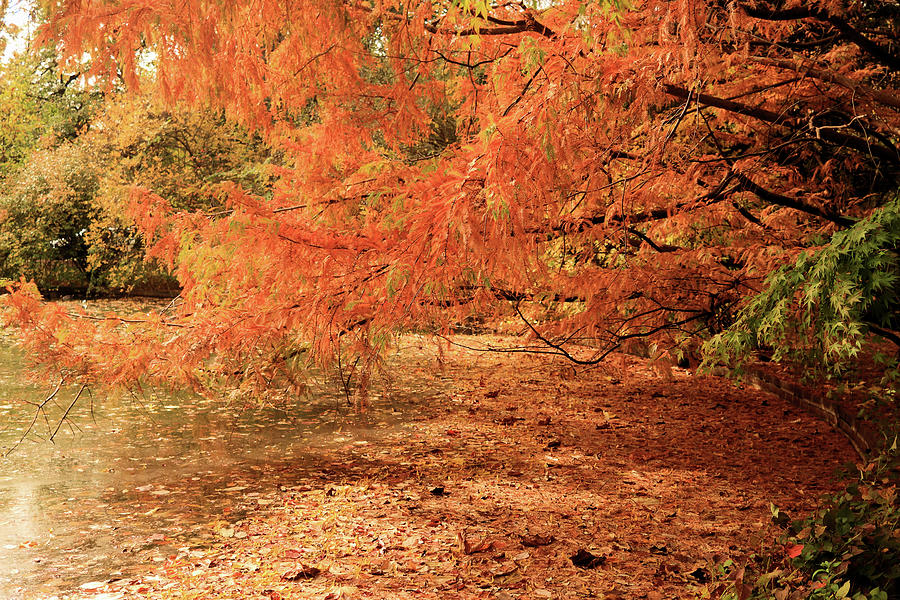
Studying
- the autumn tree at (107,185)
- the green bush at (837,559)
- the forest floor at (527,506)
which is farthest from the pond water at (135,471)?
the autumn tree at (107,185)

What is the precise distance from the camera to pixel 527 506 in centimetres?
552

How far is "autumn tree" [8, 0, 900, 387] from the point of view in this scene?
148 inches

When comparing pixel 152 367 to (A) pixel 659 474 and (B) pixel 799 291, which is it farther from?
(B) pixel 799 291

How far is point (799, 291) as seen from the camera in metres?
4.44

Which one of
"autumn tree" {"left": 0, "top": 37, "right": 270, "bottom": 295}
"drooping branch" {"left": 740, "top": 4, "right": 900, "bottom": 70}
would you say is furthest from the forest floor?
"autumn tree" {"left": 0, "top": 37, "right": 270, "bottom": 295}

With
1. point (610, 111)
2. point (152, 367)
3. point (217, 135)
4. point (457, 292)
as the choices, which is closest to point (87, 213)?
point (217, 135)

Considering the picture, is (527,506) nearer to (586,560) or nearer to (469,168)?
(586,560)

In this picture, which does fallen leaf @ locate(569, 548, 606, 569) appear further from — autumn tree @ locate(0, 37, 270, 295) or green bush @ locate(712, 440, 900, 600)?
autumn tree @ locate(0, 37, 270, 295)

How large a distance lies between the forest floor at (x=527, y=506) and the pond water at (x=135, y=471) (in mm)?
272

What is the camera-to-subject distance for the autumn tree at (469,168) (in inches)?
148

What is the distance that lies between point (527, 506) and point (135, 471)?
374cm

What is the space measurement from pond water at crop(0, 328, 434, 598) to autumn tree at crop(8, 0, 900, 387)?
102 cm

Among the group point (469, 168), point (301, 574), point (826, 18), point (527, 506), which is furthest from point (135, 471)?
point (826, 18)

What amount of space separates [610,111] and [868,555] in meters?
2.37
